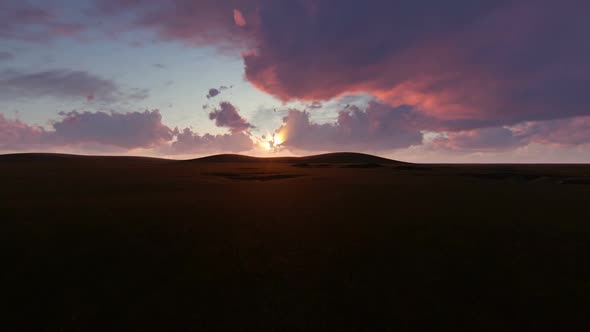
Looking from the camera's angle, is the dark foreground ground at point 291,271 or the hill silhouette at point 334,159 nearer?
the dark foreground ground at point 291,271

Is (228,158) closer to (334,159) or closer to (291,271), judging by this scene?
(334,159)

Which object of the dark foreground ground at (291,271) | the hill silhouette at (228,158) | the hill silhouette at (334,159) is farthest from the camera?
the hill silhouette at (334,159)

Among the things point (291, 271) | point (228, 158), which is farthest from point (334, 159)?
point (291, 271)

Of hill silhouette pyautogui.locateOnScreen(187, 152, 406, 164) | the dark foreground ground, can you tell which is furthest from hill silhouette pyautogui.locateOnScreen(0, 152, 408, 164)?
the dark foreground ground

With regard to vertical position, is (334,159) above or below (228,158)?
above

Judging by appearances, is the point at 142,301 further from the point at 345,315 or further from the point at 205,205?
the point at 205,205

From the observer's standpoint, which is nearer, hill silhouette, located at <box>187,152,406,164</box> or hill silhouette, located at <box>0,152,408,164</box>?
hill silhouette, located at <box>0,152,408,164</box>

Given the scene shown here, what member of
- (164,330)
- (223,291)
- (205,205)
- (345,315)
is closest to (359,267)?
(345,315)

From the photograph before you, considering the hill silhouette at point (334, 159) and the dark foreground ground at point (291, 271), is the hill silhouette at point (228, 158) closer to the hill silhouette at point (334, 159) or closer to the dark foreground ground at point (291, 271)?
the hill silhouette at point (334, 159)

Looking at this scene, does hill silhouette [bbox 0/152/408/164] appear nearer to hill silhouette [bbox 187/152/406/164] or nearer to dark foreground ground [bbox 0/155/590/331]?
hill silhouette [bbox 187/152/406/164]

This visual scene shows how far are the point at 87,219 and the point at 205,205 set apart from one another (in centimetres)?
558

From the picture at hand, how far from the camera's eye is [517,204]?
18078mm

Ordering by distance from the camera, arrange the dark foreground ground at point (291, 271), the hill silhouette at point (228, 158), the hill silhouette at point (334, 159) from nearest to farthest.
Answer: the dark foreground ground at point (291, 271), the hill silhouette at point (228, 158), the hill silhouette at point (334, 159)

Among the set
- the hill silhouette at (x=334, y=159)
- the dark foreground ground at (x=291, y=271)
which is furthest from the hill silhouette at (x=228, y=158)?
the dark foreground ground at (x=291, y=271)
